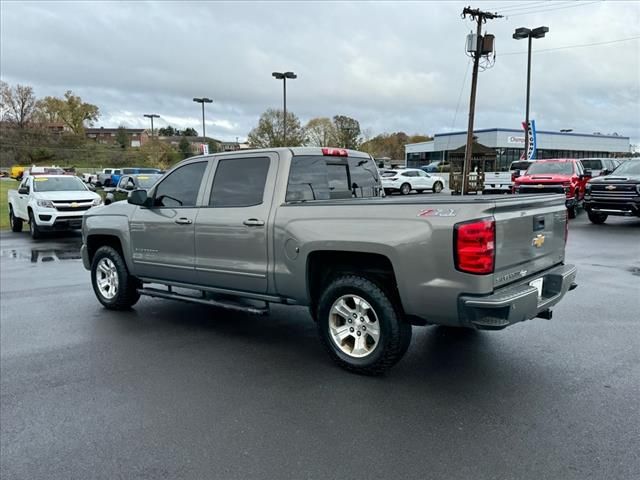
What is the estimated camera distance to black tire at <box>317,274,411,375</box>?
163 inches

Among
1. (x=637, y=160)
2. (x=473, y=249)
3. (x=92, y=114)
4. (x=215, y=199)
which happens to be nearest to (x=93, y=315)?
(x=215, y=199)

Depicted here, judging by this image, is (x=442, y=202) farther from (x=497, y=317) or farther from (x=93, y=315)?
(x=93, y=315)

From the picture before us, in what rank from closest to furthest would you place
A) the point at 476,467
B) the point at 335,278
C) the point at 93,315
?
the point at 476,467 < the point at 335,278 < the point at 93,315

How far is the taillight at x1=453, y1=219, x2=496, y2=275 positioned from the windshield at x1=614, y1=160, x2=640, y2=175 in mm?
14179

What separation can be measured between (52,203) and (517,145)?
5479cm

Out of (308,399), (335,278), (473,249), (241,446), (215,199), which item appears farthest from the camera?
(215,199)

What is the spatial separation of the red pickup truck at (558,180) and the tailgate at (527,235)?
13305mm

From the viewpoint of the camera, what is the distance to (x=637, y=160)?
15789mm

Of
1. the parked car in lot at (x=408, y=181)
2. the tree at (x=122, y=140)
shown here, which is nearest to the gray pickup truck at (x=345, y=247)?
the parked car in lot at (x=408, y=181)

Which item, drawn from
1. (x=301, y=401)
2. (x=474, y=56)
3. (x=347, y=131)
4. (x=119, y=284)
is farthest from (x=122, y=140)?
(x=301, y=401)

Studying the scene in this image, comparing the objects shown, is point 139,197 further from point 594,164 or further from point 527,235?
point 594,164

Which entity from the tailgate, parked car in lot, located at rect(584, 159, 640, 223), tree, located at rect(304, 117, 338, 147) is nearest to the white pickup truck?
the tailgate

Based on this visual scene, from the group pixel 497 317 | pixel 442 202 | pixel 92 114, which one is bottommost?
pixel 497 317

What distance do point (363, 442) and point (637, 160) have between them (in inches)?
632
